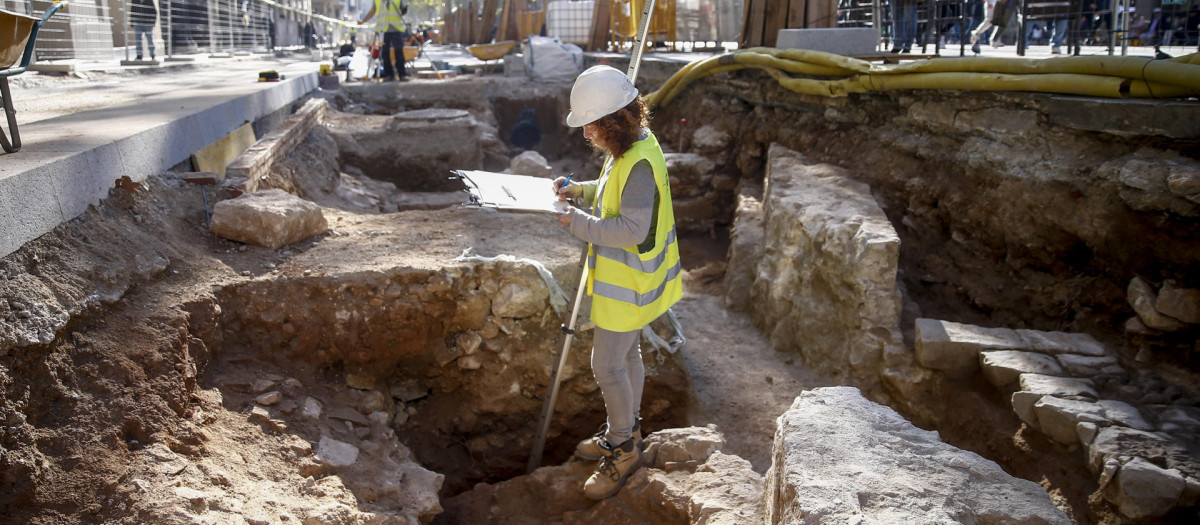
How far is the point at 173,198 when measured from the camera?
177 inches

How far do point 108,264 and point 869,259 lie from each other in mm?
4115

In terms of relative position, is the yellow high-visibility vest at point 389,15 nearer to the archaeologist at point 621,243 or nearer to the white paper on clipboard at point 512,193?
the white paper on clipboard at point 512,193

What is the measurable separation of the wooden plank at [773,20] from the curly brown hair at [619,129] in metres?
6.26

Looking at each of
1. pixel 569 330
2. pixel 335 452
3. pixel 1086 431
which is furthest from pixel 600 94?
pixel 1086 431

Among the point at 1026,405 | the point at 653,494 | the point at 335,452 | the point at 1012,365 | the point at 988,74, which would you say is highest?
the point at 988,74

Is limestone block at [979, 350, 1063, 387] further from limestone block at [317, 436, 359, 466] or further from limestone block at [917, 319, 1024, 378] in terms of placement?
limestone block at [317, 436, 359, 466]

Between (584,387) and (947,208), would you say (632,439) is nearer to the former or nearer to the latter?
(584,387)

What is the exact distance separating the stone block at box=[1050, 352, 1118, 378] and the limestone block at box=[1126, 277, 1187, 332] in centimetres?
31

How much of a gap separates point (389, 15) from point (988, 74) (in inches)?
373

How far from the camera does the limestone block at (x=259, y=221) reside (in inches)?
176

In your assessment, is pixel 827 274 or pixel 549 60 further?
pixel 549 60

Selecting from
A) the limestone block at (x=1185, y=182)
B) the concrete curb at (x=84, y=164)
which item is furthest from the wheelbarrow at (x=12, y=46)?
the limestone block at (x=1185, y=182)

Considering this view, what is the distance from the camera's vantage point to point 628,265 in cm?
316

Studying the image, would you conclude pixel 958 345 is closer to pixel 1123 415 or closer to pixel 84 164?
pixel 1123 415
